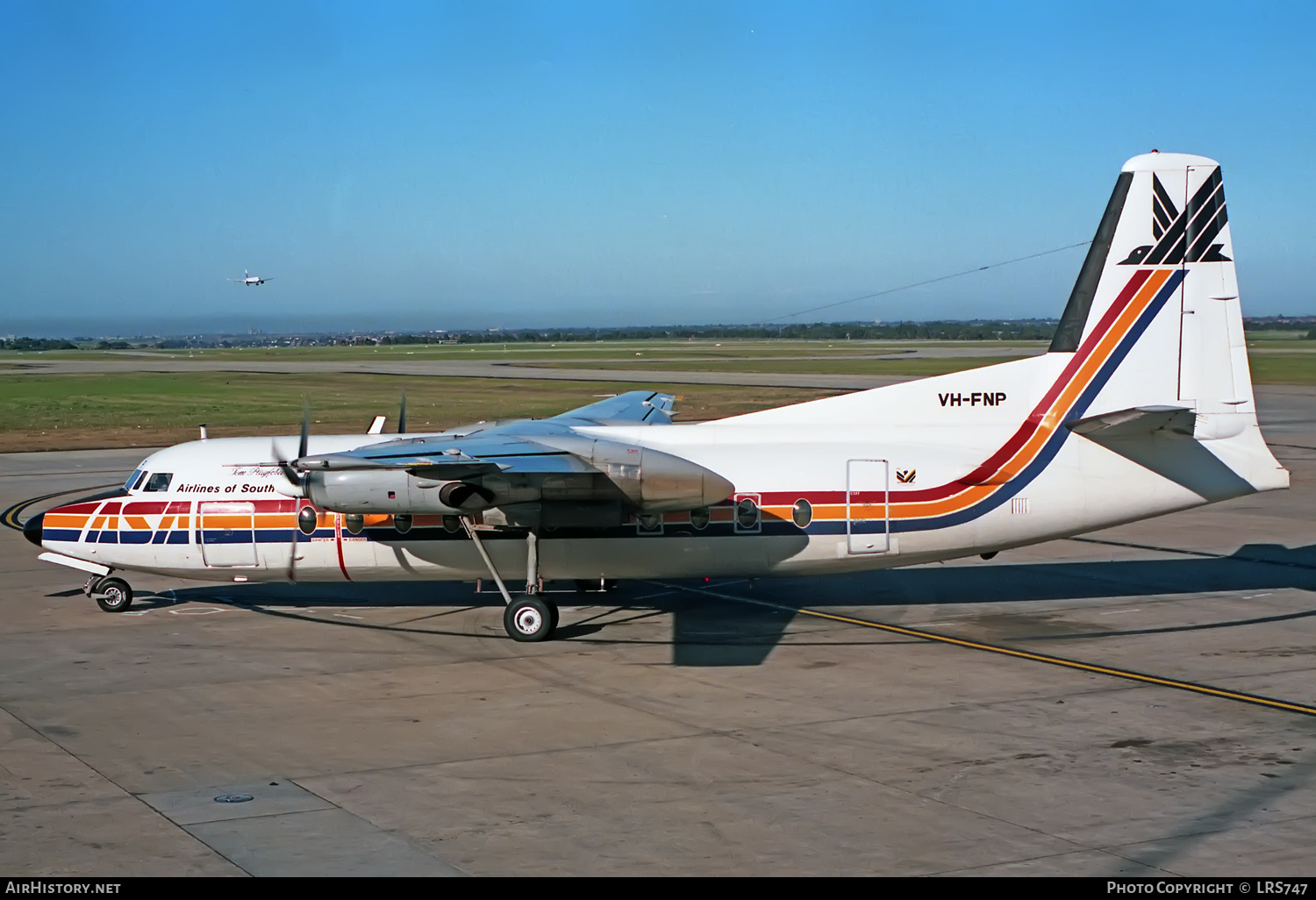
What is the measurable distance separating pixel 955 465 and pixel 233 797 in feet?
37.2

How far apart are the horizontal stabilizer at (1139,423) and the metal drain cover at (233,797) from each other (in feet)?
41.6

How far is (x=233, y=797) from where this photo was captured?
12.3 m

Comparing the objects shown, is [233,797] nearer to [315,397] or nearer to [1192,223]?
A: [1192,223]

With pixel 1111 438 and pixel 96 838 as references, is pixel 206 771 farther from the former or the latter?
pixel 1111 438

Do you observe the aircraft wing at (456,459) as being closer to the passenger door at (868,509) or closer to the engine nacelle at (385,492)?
the engine nacelle at (385,492)

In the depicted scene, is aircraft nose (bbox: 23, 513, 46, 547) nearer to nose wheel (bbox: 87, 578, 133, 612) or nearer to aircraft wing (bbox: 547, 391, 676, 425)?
nose wheel (bbox: 87, 578, 133, 612)

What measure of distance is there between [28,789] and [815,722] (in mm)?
8335

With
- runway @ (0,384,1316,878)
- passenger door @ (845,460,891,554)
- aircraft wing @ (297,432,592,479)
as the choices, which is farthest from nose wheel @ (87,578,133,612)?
passenger door @ (845,460,891,554)

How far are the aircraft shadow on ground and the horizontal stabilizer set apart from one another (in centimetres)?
306

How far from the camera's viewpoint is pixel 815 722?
14680 millimetres

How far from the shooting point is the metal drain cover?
12.2m

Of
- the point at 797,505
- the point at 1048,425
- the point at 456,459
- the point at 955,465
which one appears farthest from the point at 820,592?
the point at 456,459

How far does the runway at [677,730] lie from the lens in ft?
35.4

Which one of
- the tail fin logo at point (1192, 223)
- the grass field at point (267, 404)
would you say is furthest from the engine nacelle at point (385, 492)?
the grass field at point (267, 404)
